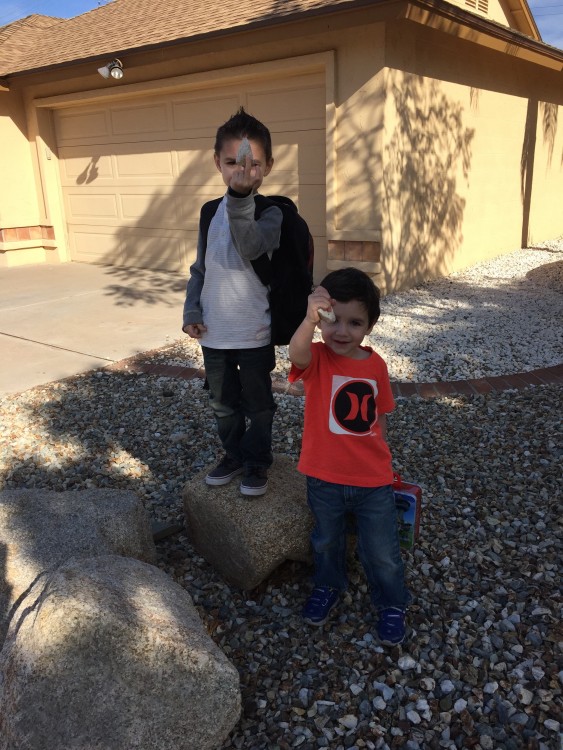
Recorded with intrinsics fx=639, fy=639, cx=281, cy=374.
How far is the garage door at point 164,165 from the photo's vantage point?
7.80 metres

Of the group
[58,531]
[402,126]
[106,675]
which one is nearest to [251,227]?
[58,531]

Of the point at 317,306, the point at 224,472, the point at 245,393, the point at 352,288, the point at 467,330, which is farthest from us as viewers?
the point at 467,330

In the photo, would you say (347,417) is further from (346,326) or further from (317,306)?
(317,306)

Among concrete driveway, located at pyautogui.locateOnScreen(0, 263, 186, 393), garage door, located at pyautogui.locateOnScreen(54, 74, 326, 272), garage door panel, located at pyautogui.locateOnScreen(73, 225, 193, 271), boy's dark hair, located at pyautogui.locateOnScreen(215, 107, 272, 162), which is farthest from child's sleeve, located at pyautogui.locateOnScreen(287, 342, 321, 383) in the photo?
garage door panel, located at pyautogui.locateOnScreen(73, 225, 193, 271)

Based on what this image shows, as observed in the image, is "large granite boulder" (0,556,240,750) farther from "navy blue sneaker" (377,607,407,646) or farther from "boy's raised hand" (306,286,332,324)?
"boy's raised hand" (306,286,332,324)

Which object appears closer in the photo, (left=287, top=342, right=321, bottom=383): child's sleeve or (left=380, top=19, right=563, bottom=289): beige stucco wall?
(left=287, top=342, right=321, bottom=383): child's sleeve

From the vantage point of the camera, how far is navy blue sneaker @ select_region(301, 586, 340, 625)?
2.36m

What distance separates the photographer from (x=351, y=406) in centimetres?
228

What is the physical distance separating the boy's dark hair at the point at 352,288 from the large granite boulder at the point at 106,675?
1153 millimetres

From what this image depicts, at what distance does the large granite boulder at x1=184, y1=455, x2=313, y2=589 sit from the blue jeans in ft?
0.53

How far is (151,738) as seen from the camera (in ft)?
5.45

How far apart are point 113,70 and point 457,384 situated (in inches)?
256

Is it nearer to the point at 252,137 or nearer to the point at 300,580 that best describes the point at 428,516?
the point at 300,580

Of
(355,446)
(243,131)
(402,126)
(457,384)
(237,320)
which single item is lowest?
(457,384)
